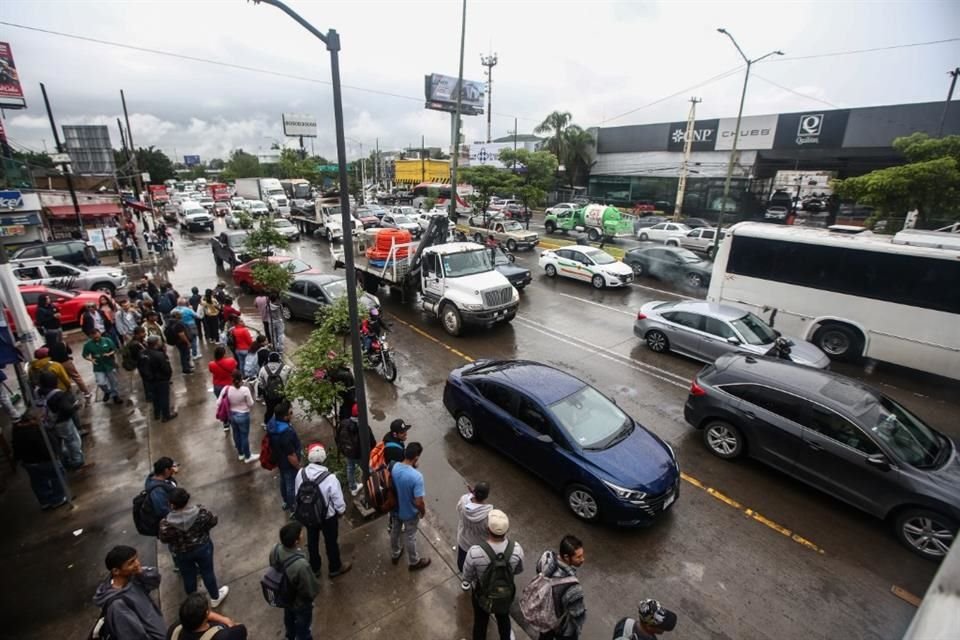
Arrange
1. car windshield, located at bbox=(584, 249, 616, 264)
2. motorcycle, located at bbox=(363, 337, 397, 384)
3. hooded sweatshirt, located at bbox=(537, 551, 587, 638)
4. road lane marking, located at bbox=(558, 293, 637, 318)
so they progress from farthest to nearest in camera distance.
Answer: car windshield, located at bbox=(584, 249, 616, 264) → road lane marking, located at bbox=(558, 293, 637, 318) → motorcycle, located at bbox=(363, 337, 397, 384) → hooded sweatshirt, located at bbox=(537, 551, 587, 638)

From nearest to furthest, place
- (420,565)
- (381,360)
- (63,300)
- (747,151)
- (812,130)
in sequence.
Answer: (420,565) → (381,360) → (63,300) → (812,130) → (747,151)

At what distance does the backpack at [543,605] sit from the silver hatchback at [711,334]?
24.7 feet

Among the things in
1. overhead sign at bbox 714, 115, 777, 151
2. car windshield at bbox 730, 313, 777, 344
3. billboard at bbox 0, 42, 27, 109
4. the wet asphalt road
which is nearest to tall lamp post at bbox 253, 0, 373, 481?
the wet asphalt road

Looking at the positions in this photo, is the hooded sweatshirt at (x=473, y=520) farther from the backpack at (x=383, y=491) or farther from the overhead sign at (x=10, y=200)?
the overhead sign at (x=10, y=200)

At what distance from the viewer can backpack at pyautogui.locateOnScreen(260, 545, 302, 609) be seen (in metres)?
3.82

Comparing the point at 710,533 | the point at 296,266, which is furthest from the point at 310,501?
the point at 296,266

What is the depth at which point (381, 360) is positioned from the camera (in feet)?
34.3

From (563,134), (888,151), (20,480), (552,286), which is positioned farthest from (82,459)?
(563,134)

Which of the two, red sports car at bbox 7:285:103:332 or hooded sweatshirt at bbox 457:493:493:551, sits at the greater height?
hooded sweatshirt at bbox 457:493:493:551

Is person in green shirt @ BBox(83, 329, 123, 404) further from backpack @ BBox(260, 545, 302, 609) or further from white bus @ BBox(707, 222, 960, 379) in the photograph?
white bus @ BBox(707, 222, 960, 379)

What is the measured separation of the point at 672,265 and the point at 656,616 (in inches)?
680

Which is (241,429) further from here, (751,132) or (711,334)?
(751,132)

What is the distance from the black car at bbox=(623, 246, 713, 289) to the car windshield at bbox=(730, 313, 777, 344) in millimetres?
7686

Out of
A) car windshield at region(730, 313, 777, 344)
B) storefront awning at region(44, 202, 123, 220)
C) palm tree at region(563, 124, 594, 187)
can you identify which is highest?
palm tree at region(563, 124, 594, 187)
